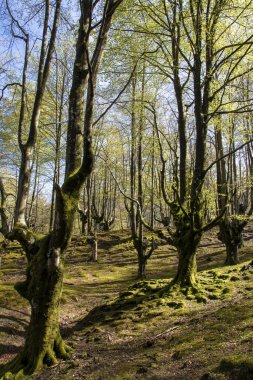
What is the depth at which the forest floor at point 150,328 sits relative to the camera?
428 cm

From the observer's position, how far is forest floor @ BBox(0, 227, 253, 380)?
4.28 metres

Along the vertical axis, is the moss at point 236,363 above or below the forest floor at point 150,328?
above

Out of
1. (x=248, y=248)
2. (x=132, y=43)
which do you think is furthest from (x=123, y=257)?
(x=132, y=43)

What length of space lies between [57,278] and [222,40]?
7.98 m

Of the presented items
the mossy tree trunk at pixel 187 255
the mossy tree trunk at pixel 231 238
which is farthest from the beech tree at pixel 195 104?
the mossy tree trunk at pixel 231 238

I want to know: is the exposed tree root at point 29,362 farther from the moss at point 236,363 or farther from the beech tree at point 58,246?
the moss at point 236,363

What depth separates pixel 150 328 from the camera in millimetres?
6582

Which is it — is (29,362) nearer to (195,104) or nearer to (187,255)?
(187,255)

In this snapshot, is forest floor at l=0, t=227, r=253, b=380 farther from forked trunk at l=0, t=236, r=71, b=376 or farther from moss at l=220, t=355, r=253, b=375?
forked trunk at l=0, t=236, r=71, b=376

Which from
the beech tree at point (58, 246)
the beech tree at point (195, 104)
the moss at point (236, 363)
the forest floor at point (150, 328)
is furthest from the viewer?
the beech tree at point (195, 104)

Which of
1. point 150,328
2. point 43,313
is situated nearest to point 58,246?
point 43,313

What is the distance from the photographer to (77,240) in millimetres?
20625

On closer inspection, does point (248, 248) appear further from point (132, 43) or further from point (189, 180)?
point (132, 43)

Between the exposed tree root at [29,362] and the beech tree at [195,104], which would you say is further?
the beech tree at [195,104]
